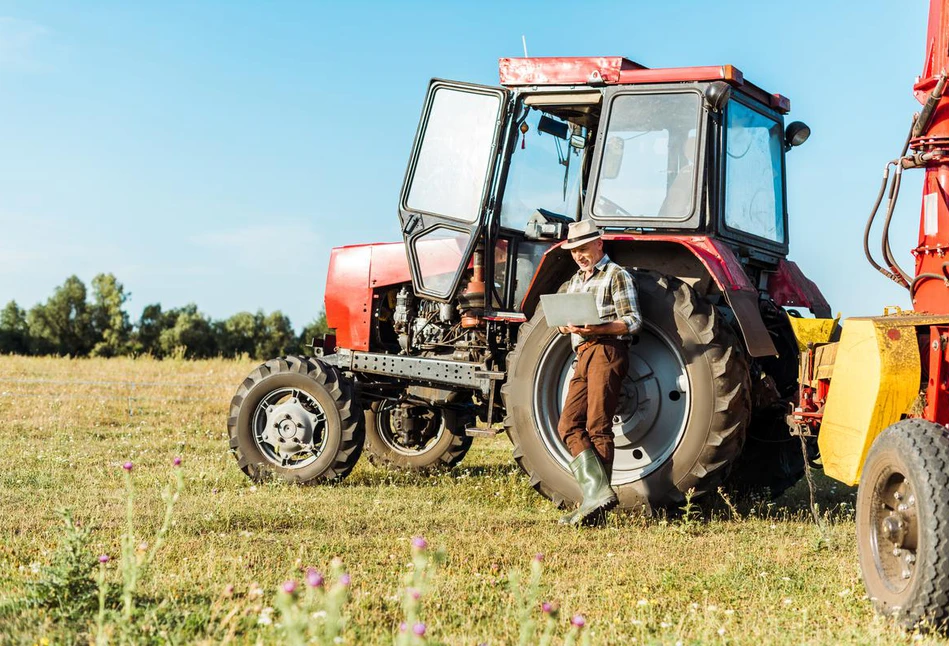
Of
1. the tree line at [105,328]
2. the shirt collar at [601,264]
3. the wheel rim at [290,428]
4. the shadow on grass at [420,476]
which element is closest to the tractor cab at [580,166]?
the shirt collar at [601,264]

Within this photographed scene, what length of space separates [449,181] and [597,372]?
2153 millimetres

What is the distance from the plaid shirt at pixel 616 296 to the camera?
596cm

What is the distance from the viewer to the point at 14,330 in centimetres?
4984

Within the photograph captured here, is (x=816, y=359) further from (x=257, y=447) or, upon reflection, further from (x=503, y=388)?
(x=257, y=447)

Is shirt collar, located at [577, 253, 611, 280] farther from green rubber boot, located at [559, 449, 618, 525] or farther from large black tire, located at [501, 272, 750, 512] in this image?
green rubber boot, located at [559, 449, 618, 525]

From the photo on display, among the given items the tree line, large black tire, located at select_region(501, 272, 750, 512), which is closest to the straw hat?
large black tire, located at select_region(501, 272, 750, 512)

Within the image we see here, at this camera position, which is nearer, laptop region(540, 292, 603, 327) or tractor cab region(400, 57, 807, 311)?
laptop region(540, 292, 603, 327)

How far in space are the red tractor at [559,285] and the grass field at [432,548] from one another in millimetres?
402

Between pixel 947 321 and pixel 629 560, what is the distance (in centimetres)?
184

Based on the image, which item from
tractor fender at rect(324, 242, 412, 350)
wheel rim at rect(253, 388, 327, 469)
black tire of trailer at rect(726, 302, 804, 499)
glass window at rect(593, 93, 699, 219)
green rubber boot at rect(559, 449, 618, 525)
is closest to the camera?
green rubber boot at rect(559, 449, 618, 525)

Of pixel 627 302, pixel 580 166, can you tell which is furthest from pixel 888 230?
pixel 580 166

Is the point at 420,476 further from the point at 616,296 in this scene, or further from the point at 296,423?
the point at 616,296

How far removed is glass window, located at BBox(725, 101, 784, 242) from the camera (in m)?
6.71

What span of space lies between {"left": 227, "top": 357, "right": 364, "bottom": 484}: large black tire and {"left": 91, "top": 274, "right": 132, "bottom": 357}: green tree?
43256 mm
